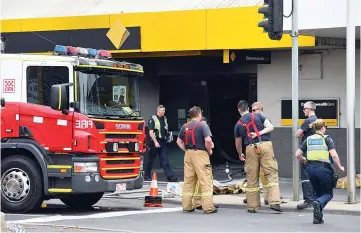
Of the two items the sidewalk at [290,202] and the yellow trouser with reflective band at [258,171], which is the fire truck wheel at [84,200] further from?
the yellow trouser with reflective band at [258,171]

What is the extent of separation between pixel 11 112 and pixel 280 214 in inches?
198

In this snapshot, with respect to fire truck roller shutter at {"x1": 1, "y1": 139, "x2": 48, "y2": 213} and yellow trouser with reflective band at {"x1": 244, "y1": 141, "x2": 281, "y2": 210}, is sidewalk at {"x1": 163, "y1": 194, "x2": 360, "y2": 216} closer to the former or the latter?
yellow trouser with reflective band at {"x1": 244, "y1": 141, "x2": 281, "y2": 210}

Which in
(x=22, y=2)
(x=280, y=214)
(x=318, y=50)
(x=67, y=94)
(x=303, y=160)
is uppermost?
(x=22, y=2)

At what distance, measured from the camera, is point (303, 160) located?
1488 cm

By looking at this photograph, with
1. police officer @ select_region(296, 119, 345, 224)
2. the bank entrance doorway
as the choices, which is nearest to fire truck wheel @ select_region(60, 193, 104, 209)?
police officer @ select_region(296, 119, 345, 224)

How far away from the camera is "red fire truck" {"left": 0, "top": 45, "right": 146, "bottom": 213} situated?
49.0 feet

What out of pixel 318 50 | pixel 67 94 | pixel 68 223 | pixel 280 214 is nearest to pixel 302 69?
pixel 318 50

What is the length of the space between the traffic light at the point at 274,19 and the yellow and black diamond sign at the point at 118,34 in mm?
6465

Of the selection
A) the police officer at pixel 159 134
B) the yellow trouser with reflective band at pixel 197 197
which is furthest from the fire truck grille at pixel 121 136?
the police officer at pixel 159 134

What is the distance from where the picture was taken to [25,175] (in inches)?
594

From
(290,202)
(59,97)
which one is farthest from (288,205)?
(59,97)

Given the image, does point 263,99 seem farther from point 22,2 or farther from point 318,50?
point 22,2

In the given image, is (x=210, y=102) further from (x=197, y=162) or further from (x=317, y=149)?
(x=317, y=149)

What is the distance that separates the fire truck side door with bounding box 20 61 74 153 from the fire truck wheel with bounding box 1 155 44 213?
0.48 m
